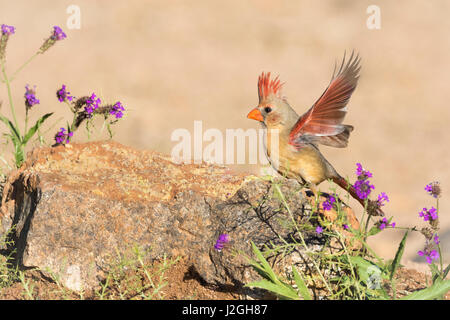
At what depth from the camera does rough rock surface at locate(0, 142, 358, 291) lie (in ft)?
11.1

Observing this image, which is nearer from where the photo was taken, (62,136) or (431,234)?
(431,234)

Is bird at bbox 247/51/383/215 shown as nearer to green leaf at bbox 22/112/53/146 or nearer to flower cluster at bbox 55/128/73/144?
flower cluster at bbox 55/128/73/144

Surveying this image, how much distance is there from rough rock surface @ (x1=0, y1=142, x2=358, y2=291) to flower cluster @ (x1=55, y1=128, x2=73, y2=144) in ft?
1.56

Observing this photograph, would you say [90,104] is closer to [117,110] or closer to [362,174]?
[117,110]

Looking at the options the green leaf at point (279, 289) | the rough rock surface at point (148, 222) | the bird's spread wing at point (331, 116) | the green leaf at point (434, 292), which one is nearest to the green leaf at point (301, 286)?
the green leaf at point (279, 289)

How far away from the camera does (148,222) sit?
3.58 m

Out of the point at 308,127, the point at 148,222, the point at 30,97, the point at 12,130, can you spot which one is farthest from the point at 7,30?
the point at 308,127

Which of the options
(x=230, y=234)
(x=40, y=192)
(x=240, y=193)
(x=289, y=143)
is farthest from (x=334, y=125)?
(x=40, y=192)

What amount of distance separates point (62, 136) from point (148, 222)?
1.15 m

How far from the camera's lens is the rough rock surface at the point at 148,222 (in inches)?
134

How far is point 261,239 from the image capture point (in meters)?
3.34

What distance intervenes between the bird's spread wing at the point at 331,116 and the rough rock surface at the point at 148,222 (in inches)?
17.5

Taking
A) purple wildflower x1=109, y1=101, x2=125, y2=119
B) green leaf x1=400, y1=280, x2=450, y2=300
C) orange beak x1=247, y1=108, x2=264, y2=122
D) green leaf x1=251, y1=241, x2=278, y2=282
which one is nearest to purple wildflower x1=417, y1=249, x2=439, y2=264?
green leaf x1=400, y1=280, x2=450, y2=300
